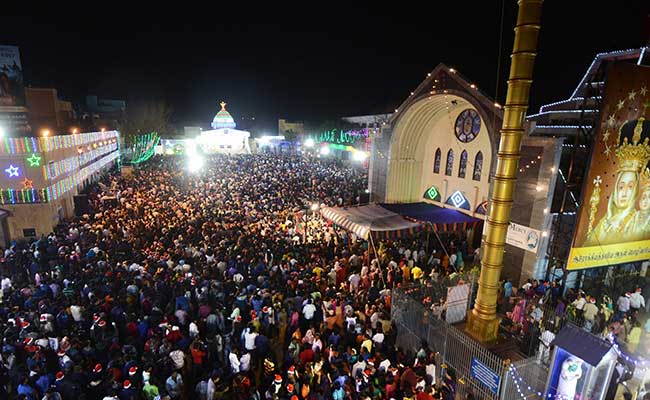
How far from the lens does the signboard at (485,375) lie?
6.70 m

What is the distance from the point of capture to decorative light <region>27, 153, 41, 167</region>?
1661 centimetres

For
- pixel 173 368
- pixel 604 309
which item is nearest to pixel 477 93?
pixel 604 309

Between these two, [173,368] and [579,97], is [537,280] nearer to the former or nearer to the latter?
[579,97]

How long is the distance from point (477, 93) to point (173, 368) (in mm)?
A: 13727

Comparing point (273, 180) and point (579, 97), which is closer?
point (579, 97)

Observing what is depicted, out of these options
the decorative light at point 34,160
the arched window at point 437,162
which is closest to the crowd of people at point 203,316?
the decorative light at point 34,160

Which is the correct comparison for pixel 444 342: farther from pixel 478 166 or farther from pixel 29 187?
pixel 29 187

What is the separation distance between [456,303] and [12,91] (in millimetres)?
29073

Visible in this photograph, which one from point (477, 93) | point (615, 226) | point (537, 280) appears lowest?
point (537, 280)

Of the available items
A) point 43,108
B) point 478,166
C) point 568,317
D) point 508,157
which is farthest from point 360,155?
point 508,157

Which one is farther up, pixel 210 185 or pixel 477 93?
pixel 477 93

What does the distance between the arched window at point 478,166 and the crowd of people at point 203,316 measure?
345cm

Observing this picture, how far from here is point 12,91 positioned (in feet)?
78.4

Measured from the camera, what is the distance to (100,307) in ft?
27.9
